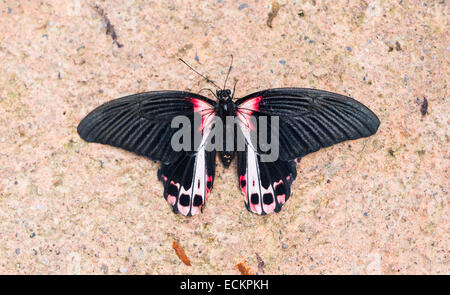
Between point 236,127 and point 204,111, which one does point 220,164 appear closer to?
point 236,127

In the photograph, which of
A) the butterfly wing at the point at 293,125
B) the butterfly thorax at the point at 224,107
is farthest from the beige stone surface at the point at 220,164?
the butterfly thorax at the point at 224,107

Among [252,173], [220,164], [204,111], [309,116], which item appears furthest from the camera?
[220,164]

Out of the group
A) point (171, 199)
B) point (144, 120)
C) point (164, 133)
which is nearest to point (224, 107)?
point (164, 133)

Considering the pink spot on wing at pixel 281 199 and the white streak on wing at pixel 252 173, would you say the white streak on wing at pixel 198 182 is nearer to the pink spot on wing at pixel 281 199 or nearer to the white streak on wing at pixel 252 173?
the white streak on wing at pixel 252 173

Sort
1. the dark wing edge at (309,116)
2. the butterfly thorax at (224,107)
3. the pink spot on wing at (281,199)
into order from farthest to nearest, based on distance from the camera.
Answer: the pink spot on wing at (281,199), the butterfly thorax at (224,107), the dark wing edge at (309,116)

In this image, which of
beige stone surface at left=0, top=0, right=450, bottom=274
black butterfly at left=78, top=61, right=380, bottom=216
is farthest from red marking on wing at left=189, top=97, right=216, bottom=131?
beige stone surface at left=0, top=0, right=450, bottom=274

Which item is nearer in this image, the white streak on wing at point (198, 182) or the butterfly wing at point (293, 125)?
the butterfly wing at point (293, 125)

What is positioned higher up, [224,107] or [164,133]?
[224,107]
